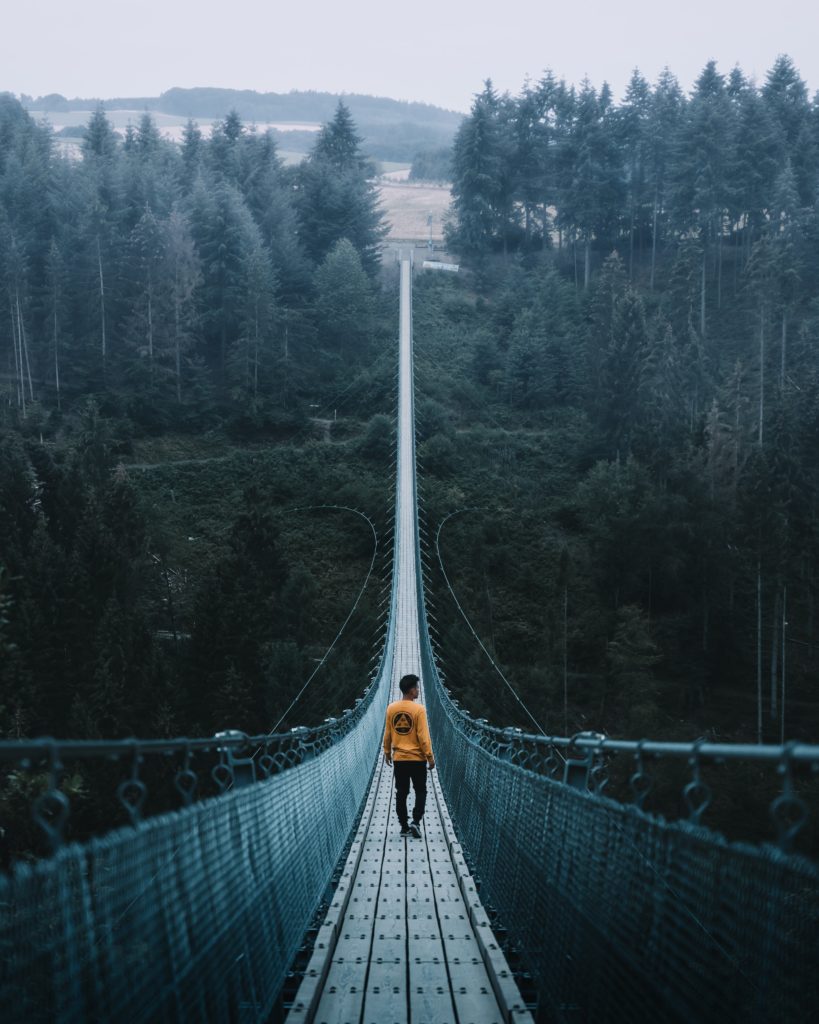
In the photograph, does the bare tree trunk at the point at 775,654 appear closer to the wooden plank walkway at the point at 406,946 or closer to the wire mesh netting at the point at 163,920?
the wooden plank walkway at the point at 406,946

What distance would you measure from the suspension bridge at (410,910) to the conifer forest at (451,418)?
1535 cm

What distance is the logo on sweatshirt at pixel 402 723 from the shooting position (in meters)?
6.57

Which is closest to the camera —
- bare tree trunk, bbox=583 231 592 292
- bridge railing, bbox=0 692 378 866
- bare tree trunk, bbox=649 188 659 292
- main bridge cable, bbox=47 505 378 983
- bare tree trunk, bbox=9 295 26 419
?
bridge railing, bbox=0 692 378 866

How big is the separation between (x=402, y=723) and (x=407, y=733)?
0.08 m

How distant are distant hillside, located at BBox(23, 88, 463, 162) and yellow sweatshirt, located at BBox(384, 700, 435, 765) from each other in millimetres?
152242

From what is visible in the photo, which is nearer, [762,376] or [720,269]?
[762,376]

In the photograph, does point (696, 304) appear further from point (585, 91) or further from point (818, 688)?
point (818, 688)

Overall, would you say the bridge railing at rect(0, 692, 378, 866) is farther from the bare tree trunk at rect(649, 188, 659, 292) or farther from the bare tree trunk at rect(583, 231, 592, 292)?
the bare tree trunk at rect(649, 188, 659, 292)

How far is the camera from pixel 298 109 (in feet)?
590

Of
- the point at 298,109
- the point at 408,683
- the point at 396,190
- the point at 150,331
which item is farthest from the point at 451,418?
the point at 298,109

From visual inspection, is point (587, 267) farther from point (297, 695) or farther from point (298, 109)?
point (298, 109)

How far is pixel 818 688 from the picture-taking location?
97.4 feet

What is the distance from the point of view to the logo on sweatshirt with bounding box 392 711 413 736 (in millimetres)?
6574

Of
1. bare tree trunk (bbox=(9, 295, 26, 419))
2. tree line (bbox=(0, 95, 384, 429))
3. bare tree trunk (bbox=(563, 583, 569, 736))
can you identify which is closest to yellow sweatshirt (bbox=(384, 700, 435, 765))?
bare tree trunk (bbox=(563, 583, 569, 736))
